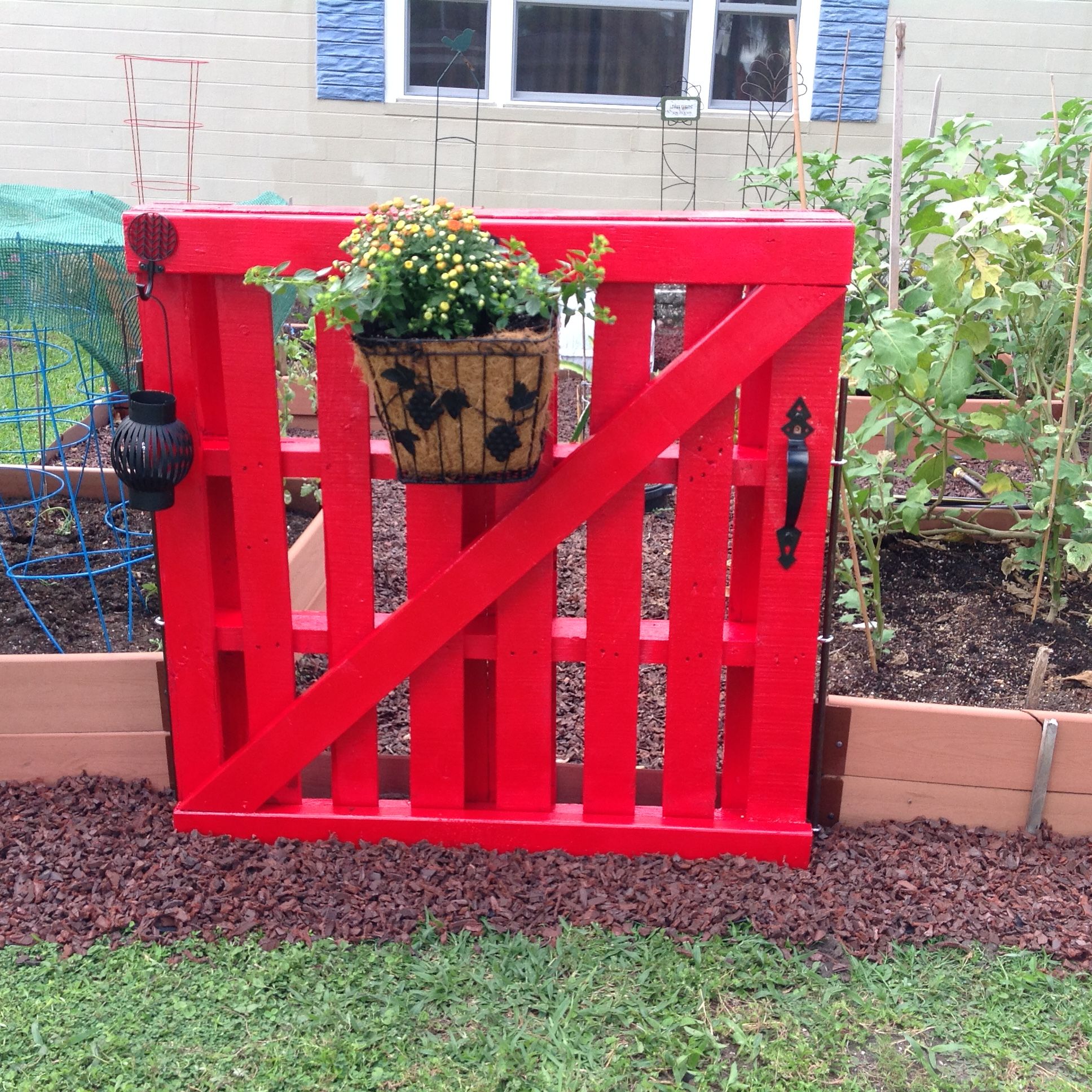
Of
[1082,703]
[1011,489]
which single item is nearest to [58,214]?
[1011,489]

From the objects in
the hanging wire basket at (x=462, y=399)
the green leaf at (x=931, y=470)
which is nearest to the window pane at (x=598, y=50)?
the green leaf at (x=931, y=470)

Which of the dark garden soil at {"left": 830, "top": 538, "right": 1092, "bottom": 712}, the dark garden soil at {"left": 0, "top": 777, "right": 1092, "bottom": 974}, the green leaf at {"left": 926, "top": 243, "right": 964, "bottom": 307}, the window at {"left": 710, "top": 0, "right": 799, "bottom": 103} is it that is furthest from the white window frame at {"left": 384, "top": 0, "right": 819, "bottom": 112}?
the dark garden soil at {"left": 0, "top": 777, "right": 1092, "bottom": 974}

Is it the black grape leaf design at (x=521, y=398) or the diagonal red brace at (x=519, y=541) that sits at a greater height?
the black grape leaf design at (x=521, y=398)

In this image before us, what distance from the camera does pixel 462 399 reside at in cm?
180

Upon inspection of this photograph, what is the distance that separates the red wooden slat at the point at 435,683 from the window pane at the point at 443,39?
5804 mm

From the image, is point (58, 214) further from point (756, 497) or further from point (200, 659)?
point (756, 497)

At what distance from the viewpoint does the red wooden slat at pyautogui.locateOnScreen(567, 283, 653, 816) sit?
2078 millimetres

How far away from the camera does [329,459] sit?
218 centimetres

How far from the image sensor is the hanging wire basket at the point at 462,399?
1.78m

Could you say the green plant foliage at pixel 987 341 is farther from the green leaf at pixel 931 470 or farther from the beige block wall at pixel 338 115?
the beige block wall at pixel 338 115

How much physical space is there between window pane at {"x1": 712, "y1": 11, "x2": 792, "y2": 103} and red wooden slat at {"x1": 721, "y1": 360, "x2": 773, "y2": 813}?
19.4 feet

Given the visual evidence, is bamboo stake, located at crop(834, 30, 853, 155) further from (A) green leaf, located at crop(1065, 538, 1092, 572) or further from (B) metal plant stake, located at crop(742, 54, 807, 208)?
(A) green leaf, located at crop(1065, 538, 1092, 572)

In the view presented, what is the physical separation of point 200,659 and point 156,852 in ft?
1.50

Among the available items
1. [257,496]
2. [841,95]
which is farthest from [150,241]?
[841,95]
